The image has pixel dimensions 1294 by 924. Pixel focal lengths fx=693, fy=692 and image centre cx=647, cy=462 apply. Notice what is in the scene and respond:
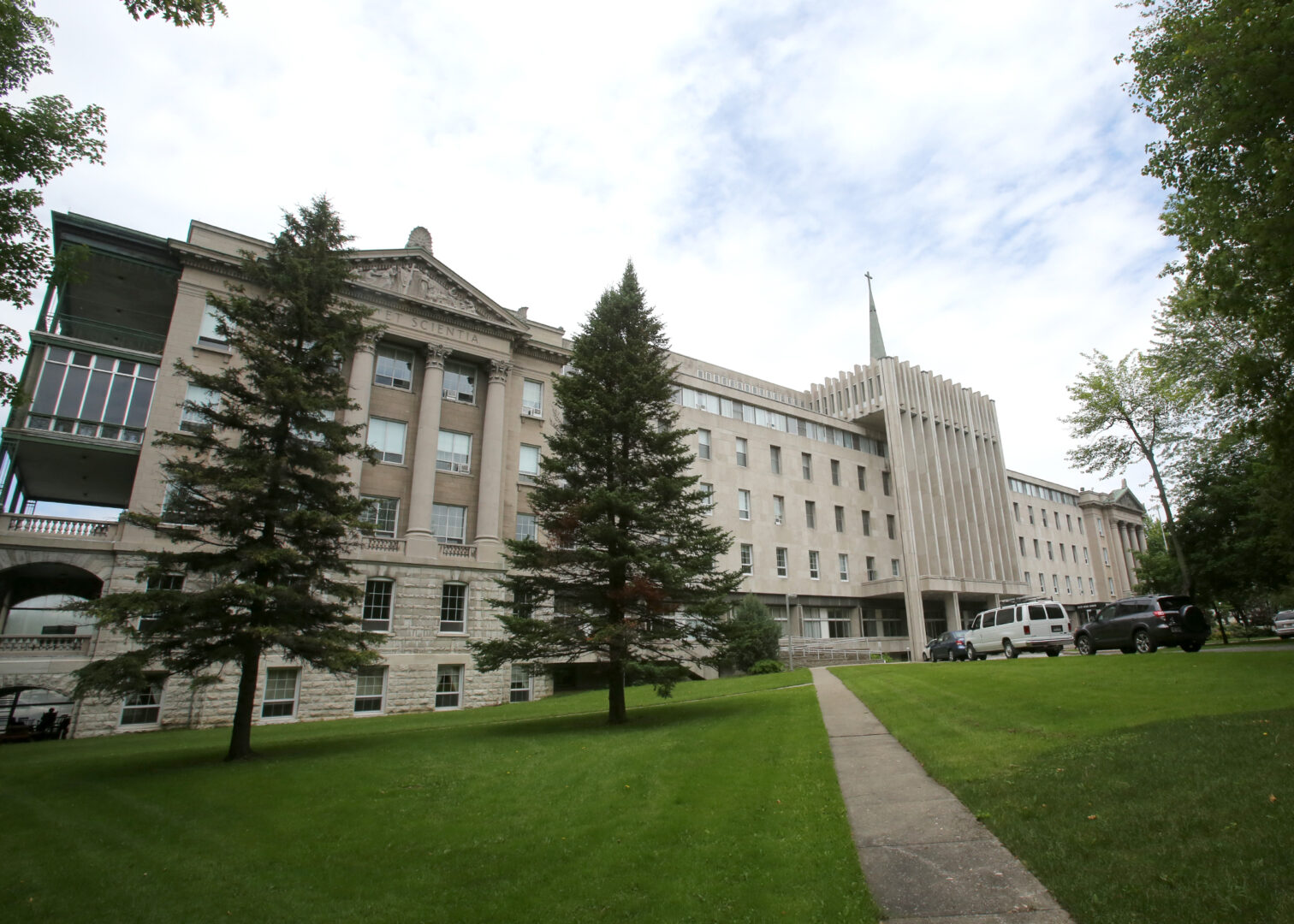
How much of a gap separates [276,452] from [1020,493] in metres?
77.0

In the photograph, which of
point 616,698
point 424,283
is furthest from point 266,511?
point 424,283

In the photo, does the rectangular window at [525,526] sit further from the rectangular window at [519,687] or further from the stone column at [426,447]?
the rectangular window at [519,687]

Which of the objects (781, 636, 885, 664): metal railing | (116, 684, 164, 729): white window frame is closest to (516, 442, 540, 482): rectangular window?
(116, 684, 164, 729): white window frame

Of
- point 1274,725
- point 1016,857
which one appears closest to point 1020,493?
point 1274,725

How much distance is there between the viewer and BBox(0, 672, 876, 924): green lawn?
611 centimetres

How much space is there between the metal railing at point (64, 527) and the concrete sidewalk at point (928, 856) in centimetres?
2678

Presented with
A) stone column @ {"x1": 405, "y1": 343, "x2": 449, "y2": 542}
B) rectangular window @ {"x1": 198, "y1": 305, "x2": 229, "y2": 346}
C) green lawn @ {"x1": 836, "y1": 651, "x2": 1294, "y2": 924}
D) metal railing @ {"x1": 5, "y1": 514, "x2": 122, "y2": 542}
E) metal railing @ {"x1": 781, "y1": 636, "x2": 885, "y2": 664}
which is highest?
rectangular window @ {"x1": 198, "y1": 305, "x2": 229, "y2": 346}

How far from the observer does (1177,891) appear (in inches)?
182

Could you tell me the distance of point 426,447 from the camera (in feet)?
105

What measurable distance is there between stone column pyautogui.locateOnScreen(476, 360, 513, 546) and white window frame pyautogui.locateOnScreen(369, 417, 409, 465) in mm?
3781

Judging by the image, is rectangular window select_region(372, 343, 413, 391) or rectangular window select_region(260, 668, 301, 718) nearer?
rectangular window select_region(260, 668, 301, 718)

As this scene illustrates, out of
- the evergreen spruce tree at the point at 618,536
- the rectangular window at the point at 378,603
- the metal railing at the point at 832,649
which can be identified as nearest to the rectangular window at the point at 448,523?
the rectangular window at the point at 378,603

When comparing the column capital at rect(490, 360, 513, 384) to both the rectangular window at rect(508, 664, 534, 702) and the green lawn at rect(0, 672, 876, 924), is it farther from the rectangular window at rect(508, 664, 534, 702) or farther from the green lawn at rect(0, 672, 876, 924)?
the green lawn at rect(0, 672, 876, 924)

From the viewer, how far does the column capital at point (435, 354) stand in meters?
33.3
